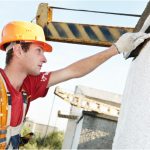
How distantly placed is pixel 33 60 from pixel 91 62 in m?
0.53

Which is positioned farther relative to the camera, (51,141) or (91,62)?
(51,141)

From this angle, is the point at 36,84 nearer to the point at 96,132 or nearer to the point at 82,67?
the point at 82,67

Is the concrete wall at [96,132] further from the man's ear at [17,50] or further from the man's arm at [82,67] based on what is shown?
the man's ear at [17,50]

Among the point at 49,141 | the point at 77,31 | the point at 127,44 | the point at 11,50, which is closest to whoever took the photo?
the point at 127,44

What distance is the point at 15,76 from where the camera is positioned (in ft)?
10.1

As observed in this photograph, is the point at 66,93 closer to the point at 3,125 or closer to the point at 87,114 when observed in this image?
the point at 87,114

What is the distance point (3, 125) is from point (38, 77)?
2.02ft

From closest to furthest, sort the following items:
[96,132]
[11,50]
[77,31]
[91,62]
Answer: [91,62] → [11,50] → [77,31] → [96,132]

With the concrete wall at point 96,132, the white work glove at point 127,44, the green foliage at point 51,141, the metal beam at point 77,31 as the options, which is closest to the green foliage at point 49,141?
the green foliage at point 51,141

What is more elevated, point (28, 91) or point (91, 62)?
point (91, 62)

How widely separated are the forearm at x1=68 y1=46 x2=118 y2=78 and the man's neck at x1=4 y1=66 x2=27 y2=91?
46 cm

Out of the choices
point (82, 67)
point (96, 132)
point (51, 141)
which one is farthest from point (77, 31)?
point (51, 141)

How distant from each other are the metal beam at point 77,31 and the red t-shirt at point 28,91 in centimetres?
100

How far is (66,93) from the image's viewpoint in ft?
45.9
